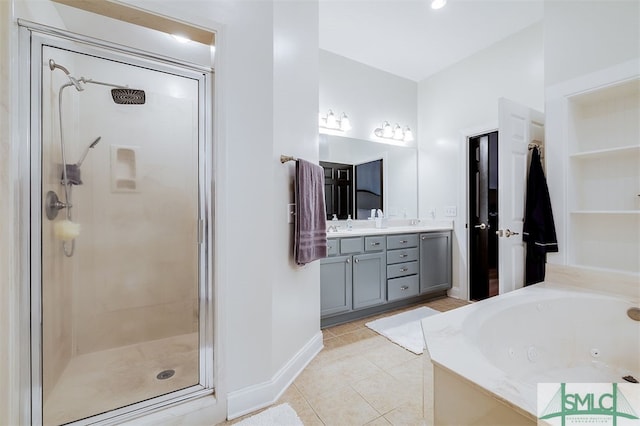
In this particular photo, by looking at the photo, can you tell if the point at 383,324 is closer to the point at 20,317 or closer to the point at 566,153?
the point at 566,153

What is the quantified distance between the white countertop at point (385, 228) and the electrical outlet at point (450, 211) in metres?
0.10

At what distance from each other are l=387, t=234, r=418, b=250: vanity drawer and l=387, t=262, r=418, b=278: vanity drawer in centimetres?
19

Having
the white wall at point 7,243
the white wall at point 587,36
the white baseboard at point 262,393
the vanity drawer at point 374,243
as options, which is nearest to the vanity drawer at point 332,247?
the vanity drawer at point 374,243

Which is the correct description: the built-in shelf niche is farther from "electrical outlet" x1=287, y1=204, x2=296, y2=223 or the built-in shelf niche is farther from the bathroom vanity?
"electrical outlet" x1=287, y1=204, x2=296, y2=223

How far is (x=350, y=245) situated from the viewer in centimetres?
259

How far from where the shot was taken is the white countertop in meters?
2.67

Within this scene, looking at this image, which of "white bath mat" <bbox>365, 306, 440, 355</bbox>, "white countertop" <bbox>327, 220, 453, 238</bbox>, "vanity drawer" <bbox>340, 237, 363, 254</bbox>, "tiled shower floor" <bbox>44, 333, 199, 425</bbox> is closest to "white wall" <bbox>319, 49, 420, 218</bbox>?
"white countertop" <bbox>327, 220, 453, 238</bbox>

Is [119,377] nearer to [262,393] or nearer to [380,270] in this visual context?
[262,393]

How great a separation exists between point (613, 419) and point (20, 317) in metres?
2.02

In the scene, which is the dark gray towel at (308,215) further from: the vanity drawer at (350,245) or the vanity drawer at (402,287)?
the vanity drawer at (402,287)

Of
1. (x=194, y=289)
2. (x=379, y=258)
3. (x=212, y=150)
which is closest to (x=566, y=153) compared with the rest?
(x=379, y=258)

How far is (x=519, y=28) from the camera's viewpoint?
2.74m

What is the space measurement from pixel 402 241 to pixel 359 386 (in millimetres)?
1560

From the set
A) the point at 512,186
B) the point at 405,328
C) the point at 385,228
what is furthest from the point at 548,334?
the point at 385,228
